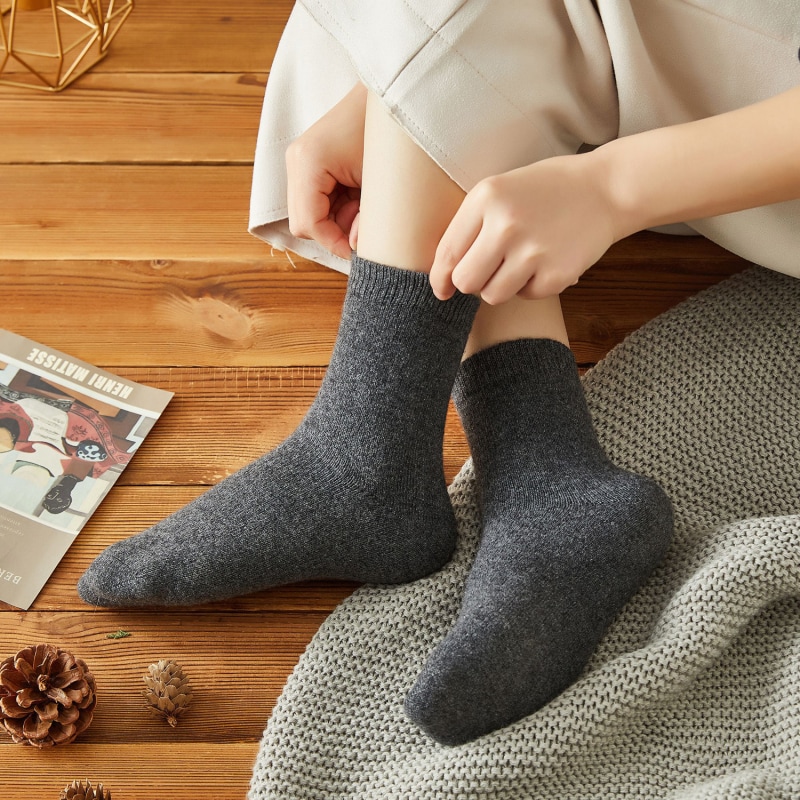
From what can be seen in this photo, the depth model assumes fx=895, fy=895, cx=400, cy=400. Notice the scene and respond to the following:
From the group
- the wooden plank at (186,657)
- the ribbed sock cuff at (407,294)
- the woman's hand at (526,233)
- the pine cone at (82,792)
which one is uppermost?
the woman's hand at (526,233)

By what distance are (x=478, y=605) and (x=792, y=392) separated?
1.26ft

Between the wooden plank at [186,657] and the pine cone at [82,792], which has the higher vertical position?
the wooden plank at [186,657]

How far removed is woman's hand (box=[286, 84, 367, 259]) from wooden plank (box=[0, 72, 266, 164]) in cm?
29

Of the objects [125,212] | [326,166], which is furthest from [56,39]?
[326,166]

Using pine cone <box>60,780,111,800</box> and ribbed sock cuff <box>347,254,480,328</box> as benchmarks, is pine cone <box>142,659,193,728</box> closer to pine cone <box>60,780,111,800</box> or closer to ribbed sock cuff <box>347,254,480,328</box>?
pine cone <box>60,780,111,800</box>

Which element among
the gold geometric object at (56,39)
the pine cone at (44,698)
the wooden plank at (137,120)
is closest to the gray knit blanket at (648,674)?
the pine cone at (44,698)

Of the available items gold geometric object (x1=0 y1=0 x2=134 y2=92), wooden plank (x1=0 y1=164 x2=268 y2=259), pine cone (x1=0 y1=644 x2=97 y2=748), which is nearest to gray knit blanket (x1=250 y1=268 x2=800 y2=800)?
pine cone (x1=0 y1=644 x2=97 y2=748)

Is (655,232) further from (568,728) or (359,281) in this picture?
(568,728)

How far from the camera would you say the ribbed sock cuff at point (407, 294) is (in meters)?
0.71

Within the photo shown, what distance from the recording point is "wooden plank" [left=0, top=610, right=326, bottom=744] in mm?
759

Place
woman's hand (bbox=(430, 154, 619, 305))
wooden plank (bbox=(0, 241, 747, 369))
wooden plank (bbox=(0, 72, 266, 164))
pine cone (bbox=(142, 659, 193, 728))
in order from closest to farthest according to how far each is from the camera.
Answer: woman's hand (bbox=(430, 154, 619, 305))
pine cone (bbox=(142, 659, 193, 728))
wooden plank (bbox=(0, 241, 747, 369))
wooden plank (bbox=(0, 72, 266, 164))

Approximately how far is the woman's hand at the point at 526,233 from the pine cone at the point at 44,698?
1.43 feet

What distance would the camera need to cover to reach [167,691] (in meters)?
0.74

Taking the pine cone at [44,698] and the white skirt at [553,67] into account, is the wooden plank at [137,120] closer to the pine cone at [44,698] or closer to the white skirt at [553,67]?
the white skirt at [553,67]
